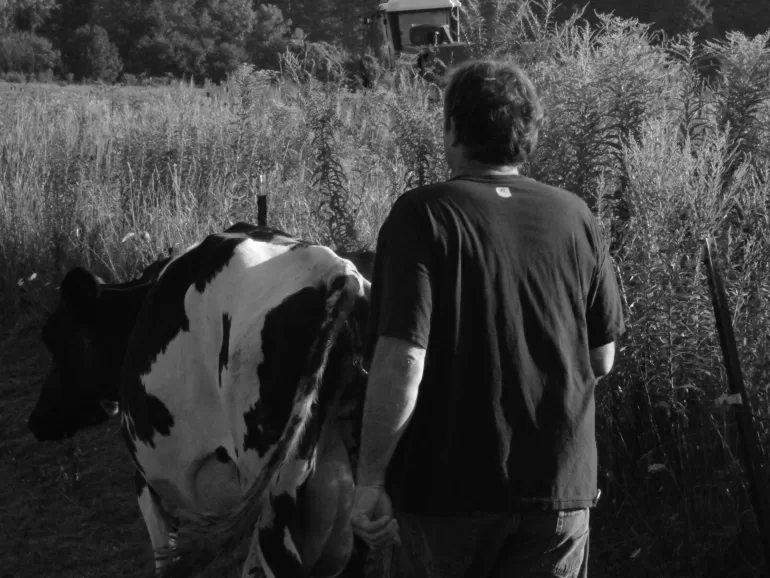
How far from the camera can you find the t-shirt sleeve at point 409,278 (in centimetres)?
212

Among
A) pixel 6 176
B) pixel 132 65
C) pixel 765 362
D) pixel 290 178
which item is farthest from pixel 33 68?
pixel 765 362

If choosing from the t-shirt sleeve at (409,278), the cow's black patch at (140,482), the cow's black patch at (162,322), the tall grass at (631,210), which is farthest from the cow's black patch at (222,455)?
the tall grass at (631,210)

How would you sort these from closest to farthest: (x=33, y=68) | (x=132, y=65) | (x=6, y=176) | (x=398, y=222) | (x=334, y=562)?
(x=398, y=222), (x=334, y=562), (x=6, y=176), (x=33, y=68), (x=132, y=65)

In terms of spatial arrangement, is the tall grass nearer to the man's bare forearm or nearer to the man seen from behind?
the man seen from behind

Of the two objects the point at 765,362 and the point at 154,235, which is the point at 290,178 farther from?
the point at 765,362

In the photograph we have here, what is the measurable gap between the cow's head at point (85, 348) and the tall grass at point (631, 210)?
7.18ft

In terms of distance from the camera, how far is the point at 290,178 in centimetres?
823

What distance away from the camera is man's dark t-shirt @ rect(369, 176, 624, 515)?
2.15 m

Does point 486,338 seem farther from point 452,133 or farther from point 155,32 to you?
point 155,32

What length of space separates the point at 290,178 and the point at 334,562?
18.2 ft

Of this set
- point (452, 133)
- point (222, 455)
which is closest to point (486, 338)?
point (452, 133)

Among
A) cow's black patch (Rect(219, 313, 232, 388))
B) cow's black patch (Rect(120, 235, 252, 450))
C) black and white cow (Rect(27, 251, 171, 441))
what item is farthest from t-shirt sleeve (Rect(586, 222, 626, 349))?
black and white cow (Rect(27, 251, 171, 441))

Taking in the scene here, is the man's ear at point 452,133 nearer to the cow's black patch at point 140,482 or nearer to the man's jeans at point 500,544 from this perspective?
the man's jeans at point 500,544

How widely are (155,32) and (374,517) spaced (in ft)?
172
